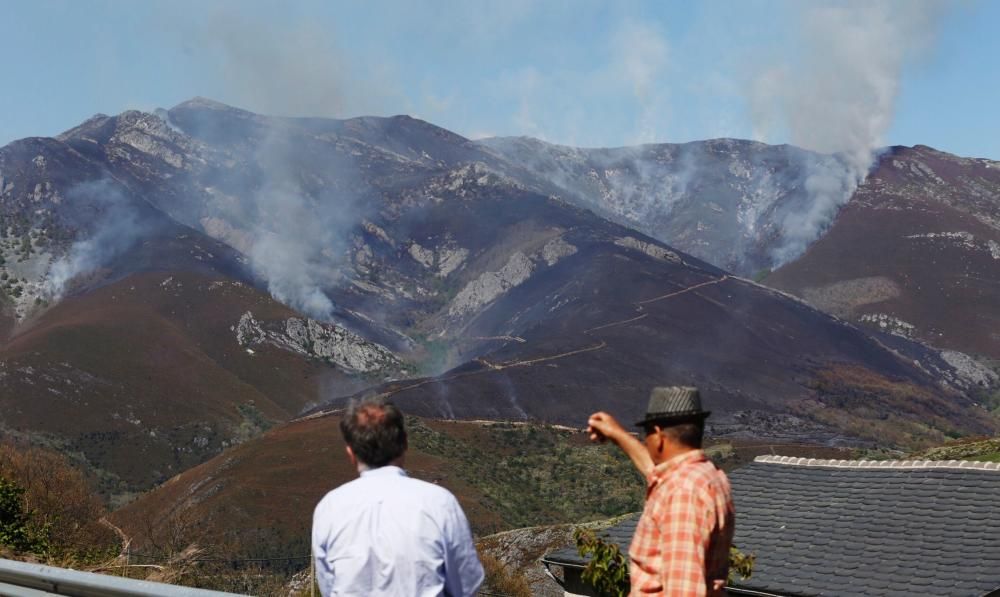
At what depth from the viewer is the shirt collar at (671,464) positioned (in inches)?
191

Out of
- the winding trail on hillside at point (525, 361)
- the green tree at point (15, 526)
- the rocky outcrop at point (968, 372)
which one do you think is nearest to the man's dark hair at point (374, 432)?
the green tree at point (15, 526)

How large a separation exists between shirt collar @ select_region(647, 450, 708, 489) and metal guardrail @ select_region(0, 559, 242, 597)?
7.27 feet

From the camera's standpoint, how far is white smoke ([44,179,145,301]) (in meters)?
132

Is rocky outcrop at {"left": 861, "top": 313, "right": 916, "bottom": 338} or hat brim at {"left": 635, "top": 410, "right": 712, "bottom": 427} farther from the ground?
rocky outcrop at {"left": 861, "top": 313, "right": 916, "bottom": 338}

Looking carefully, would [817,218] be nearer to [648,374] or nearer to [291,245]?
[291,245]

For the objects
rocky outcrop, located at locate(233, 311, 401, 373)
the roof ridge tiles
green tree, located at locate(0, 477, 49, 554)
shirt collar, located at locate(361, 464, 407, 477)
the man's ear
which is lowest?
green tree, located at locate(0, 477, 49, 554)

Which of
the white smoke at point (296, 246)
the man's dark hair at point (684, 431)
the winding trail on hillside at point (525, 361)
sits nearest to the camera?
the man's dark hair at point (684, 431)

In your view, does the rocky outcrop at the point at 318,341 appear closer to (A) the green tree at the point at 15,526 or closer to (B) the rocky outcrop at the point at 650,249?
(B) the rocky outcrop at the point at 650,249

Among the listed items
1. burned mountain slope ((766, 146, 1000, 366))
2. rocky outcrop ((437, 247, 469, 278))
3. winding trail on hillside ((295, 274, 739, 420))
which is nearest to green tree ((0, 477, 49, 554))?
winding trail on hillside ((295, 274, 739, 420))

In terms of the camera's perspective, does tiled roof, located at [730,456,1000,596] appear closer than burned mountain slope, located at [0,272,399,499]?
Yes

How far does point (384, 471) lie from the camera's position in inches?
196

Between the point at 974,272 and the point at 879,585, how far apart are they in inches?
5928

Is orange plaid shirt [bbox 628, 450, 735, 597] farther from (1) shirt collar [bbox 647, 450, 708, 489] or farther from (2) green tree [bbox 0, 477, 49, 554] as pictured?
(2) green tree [bbox 0, 477, 49, 554]

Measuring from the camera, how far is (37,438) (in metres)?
79.4
